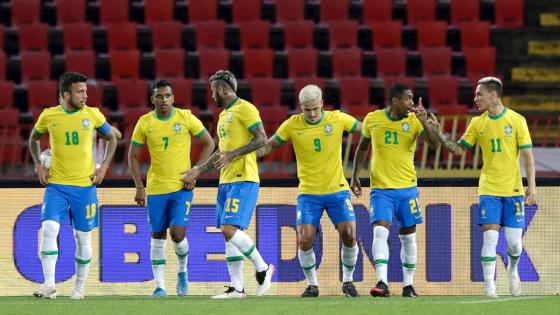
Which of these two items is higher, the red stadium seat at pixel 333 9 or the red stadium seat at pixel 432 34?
the red stadium seat at pixel 333 9

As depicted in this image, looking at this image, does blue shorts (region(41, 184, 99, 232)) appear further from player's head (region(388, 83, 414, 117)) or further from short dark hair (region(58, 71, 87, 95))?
player's head (region(388, 83, 414, 117))

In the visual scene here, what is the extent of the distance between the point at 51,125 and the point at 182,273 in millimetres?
1630

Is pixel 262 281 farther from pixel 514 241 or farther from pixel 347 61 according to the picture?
pixel 347 61

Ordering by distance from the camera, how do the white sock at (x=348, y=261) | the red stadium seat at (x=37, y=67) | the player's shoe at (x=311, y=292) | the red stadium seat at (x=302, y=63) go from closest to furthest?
the white sock at (x=348, y=261) → the player's shoe at (x=311, y=292) → the red stadium seat at (x=302, y=63) → the red stadium seat at (x=37, y=67)

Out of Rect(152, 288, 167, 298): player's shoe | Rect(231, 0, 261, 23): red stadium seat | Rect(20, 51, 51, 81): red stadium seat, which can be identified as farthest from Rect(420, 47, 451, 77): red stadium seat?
Rect(152, 288, 167, 298): player's shoe

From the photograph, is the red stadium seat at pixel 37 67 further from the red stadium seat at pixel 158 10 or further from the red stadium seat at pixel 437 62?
the red stadium seat at pixel 437 62

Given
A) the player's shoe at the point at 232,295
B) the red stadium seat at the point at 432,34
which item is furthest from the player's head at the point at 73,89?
the red stadium seat at the point at 432,34

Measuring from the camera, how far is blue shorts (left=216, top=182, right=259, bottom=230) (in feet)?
31.0

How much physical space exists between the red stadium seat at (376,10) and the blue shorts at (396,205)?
8.92m

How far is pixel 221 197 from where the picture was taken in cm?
962

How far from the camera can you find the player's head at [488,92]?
9.50 m

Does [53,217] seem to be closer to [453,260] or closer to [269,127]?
Result: [453,260]

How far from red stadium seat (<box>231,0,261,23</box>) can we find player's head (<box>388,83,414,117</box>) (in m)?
8.99

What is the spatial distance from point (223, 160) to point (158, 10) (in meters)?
9.69
